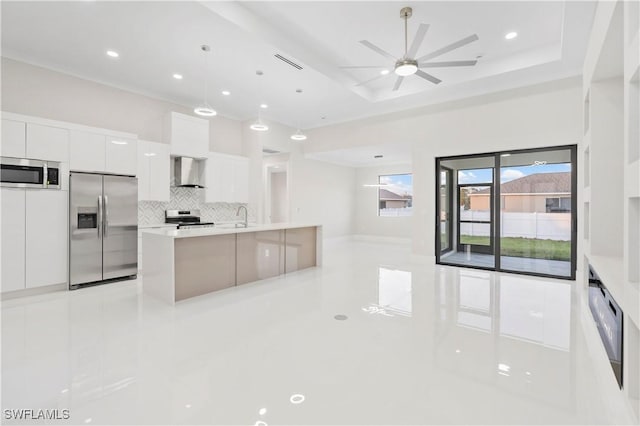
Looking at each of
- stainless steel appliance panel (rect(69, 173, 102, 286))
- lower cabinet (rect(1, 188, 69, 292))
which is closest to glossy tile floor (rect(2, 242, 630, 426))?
lower cabinet (rect(1, 188, 69, 292))

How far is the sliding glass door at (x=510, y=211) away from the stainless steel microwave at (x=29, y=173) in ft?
22.5

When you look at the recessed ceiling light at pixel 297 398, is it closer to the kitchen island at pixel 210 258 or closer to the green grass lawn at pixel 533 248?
the kitchen island at pixel 210 258

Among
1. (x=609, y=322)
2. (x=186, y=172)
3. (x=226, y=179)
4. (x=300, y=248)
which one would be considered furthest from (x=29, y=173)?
(x=609, y=322)

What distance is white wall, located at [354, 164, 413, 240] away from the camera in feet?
32.2

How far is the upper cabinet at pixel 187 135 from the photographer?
5.78 m

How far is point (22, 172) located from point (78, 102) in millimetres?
1604

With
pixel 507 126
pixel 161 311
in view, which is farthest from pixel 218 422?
pixel 507 126

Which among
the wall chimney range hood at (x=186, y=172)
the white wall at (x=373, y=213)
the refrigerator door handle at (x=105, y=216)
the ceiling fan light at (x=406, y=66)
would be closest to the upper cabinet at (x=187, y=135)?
the wall chimney range hood at (x=186, y=172)

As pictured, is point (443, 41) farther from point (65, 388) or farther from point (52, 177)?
point (52, 177)

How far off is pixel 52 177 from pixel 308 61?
13.7 feet

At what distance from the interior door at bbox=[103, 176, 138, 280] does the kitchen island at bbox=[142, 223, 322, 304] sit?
103 cm

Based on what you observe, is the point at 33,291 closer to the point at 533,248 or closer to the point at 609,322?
the point at 609,322

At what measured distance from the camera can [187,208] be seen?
643cm

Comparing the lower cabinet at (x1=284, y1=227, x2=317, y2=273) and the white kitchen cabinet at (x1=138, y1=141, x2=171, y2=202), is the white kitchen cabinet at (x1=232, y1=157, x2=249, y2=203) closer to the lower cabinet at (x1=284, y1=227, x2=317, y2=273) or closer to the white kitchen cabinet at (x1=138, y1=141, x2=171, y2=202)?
the white kitchen cabinet at (x1=138, y1=141, x2=171, y2=202)
